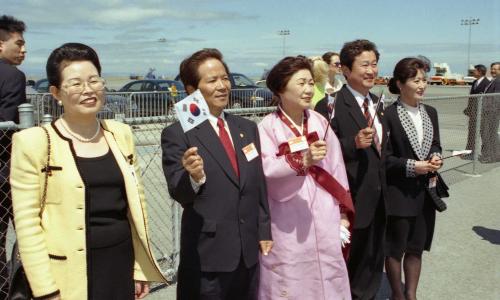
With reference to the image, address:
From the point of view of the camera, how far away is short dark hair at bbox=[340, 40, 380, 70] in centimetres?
345

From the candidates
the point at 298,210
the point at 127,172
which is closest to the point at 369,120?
the point at 298,210

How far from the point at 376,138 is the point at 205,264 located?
1.64m

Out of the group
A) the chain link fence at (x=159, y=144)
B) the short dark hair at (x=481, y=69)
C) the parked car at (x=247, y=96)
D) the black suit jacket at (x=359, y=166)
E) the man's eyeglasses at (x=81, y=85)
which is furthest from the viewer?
the parked car at (x=247, y=96)

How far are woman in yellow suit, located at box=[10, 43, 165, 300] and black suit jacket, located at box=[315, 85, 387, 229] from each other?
1630 mm

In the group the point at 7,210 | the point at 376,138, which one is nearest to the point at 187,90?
the point at 376,138

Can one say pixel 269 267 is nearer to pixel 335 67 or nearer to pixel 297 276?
pixel 297 276

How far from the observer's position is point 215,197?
8.48 ft

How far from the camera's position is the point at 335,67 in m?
6.88

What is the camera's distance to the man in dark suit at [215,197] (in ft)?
8.47

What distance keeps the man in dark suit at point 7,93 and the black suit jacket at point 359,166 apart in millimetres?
2409

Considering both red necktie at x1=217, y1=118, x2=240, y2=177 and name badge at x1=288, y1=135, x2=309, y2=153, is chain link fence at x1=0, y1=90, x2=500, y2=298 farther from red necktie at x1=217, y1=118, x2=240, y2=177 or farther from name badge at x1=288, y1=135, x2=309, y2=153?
name badge at x1=288, y1=135, x2=309, y2=153

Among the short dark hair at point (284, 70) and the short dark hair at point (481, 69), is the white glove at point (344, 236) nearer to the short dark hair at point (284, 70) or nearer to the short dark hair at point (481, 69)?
the short dark hair at point (284, 70)

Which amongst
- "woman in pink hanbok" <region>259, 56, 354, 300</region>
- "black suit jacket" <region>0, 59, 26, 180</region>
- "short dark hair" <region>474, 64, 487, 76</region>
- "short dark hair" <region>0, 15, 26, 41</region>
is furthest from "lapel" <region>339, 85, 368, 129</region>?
"short dark hair" <region>474, 64, 487, 76</region>

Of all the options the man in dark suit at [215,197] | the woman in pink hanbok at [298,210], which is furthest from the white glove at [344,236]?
the man in dark suit at [215,197]
